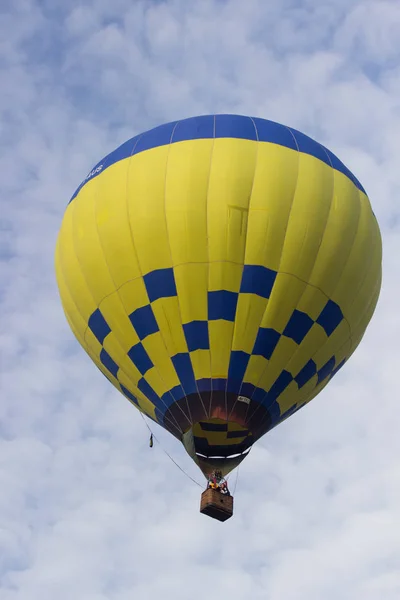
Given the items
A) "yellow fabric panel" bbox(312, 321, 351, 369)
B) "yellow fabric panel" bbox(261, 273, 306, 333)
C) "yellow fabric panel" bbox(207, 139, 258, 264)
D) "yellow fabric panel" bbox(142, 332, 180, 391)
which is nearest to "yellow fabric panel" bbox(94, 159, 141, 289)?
"yellow fabric panel" bbox(142, 332, 180, 391)

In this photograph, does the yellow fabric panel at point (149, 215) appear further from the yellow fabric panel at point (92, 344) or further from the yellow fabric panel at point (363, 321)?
the yellow fabric panel at point (363, 321)

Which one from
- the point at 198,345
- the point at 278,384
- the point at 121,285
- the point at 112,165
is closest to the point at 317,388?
the point at 278,384

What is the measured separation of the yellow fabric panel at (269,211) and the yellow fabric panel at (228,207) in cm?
9

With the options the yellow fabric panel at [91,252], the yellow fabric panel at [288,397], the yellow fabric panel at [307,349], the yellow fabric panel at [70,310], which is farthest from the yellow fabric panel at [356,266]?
the yellow fabric panel at [70,310]

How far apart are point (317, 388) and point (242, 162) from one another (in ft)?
11.4

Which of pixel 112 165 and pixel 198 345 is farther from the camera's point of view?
pixel 112 165

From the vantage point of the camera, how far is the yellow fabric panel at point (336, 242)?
568 inches

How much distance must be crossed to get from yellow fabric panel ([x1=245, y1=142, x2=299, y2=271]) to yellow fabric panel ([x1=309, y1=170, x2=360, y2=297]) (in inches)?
24.1

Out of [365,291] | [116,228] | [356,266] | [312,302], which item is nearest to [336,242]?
[356,266]

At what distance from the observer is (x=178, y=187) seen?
1440 cm

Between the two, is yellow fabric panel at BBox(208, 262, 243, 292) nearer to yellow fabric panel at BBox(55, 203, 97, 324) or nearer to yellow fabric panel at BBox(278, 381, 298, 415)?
yellow fabric panel at BBox(278, 381, 298, 415)

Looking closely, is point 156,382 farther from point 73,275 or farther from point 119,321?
point 73,275

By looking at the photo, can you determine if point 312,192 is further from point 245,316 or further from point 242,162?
point 245,316

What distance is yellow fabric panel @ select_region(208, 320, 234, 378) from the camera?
14.2m
